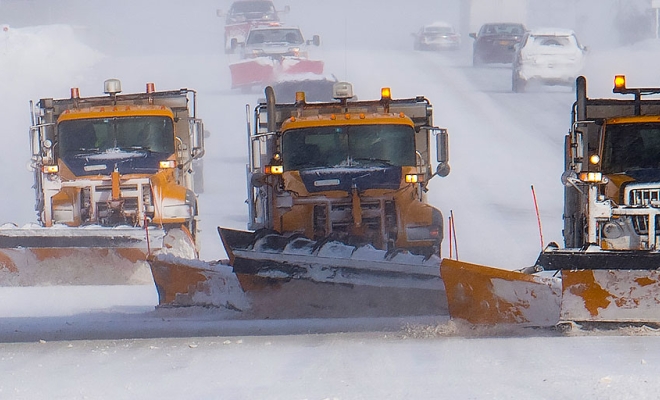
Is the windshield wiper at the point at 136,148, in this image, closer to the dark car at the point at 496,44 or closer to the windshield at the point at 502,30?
the dark car at the point at 496,44

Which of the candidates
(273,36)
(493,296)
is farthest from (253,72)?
(493,296)

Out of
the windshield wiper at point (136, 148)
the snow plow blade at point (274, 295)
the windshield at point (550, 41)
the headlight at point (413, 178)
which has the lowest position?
the snow plow blade at point (274, 295)

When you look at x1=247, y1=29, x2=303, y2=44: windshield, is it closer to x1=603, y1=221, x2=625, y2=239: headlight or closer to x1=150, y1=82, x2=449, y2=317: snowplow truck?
x1=150, y1=82, x2=449, y2=317: snowplow truck

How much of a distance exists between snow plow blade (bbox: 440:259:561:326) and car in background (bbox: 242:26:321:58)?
20.2 metres

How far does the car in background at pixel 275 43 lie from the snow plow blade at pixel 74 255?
16791 mm

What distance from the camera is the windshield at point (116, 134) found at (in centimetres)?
1347

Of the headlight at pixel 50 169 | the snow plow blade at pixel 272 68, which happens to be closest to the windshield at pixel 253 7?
the snow plow blade at pixel 272 68

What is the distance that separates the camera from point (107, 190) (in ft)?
43.1

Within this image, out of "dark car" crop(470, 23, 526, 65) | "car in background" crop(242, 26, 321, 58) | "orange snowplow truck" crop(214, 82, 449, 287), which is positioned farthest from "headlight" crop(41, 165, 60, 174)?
"dark car" crop(470, 23, 526, 65)

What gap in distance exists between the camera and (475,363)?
300 inches

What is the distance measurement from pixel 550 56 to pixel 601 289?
62.3ft

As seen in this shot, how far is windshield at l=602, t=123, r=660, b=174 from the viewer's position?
9.79 meters

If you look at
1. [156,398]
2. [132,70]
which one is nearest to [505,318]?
[156,398]

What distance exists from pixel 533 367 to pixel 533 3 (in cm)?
6209
